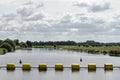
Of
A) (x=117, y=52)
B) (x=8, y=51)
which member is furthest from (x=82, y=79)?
(x=8, y=51)

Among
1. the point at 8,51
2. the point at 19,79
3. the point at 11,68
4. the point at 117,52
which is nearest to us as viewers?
the point at 19,79

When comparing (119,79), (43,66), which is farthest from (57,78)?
(43,66)

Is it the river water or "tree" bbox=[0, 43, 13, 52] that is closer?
the river water

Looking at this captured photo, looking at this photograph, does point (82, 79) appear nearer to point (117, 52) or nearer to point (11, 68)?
point (11, 68)

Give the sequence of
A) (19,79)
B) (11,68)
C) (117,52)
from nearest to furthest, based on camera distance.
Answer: (19,79), (11,68), (117,52)

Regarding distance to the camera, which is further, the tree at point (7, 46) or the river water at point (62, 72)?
the tree at point (7, 46)

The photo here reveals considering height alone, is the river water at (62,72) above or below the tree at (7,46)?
below

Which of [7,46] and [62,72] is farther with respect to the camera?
[7,46]

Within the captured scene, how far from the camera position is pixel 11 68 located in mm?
63469

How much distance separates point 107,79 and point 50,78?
771cm

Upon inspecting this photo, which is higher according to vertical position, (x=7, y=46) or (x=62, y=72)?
(x=7, y=46)

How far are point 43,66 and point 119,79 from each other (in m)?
17.6

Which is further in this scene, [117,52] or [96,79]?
[117,52]

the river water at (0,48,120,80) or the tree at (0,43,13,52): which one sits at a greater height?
the tree at (0,43,13,52)
